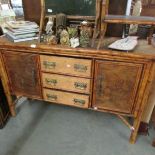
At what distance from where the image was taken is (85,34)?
1.22m

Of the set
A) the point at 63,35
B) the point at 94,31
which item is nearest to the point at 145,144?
the point at 94,31

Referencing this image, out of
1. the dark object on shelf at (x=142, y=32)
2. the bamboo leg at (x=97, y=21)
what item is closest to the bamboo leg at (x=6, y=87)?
the bamboo leg at (x=97, y=21)

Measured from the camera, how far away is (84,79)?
128 centimetres

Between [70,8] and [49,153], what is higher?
[70,8]

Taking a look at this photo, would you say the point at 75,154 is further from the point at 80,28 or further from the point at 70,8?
the point at 70,8

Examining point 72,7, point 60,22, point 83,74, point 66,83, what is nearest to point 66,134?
point 66,83

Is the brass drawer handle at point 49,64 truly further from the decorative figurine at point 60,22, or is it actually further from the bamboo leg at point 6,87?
the bamboo leg at point 6,87

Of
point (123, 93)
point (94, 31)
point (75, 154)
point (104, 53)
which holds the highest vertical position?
point (94, 31)

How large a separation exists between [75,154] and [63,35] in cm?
99

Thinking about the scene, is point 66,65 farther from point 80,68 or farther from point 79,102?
point 79,102

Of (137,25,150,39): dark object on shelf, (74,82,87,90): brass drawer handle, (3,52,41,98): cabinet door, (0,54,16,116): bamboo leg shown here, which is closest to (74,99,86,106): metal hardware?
(74,82,87,90): brass drawer handle

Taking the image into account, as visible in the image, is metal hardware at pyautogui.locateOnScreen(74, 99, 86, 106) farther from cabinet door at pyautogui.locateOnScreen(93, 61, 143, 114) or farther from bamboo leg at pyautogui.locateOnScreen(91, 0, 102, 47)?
bamboo leg at pyautogui.locateOnScreen(91, 0, 102, 47)

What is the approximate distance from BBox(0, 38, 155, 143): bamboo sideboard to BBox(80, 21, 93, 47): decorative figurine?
0.08 meters

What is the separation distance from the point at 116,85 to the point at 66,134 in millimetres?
703
